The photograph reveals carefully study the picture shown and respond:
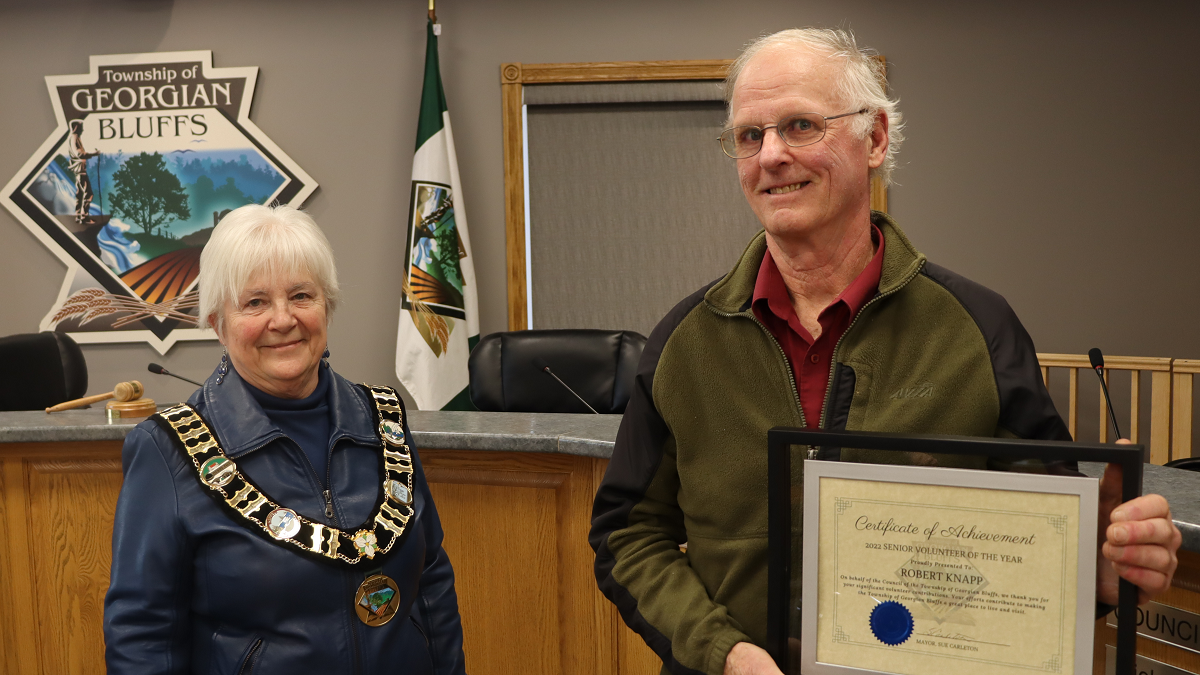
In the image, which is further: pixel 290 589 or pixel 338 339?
pixel 338 339

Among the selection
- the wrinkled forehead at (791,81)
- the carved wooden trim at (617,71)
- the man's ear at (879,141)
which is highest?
the carved wooden trim at (617,71)

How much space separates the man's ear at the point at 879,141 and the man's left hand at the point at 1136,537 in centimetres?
47

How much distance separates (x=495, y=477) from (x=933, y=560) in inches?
56.5

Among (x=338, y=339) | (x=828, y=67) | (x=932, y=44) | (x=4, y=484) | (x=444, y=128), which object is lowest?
(x=4, y=484)

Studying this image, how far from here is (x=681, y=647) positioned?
1.07 m

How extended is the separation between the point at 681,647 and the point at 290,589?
24.7 inches

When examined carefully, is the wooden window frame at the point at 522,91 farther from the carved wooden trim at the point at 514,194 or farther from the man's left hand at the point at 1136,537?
the man's left hand at the point at 1136,537

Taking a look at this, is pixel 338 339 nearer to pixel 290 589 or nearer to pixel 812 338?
pixel 290 589

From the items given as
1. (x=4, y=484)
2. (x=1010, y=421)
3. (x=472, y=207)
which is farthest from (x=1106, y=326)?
(x=4, y=484)

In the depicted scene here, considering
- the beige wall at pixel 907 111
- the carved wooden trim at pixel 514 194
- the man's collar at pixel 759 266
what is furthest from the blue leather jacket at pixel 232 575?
the beige wall at pixel 907 111

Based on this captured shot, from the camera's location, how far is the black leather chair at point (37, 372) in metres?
2.99

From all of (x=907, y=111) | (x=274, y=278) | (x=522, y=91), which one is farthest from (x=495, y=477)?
(x=907, y=111)

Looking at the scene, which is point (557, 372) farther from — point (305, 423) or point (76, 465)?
point (305, 423)

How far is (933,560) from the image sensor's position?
91 centimetres
